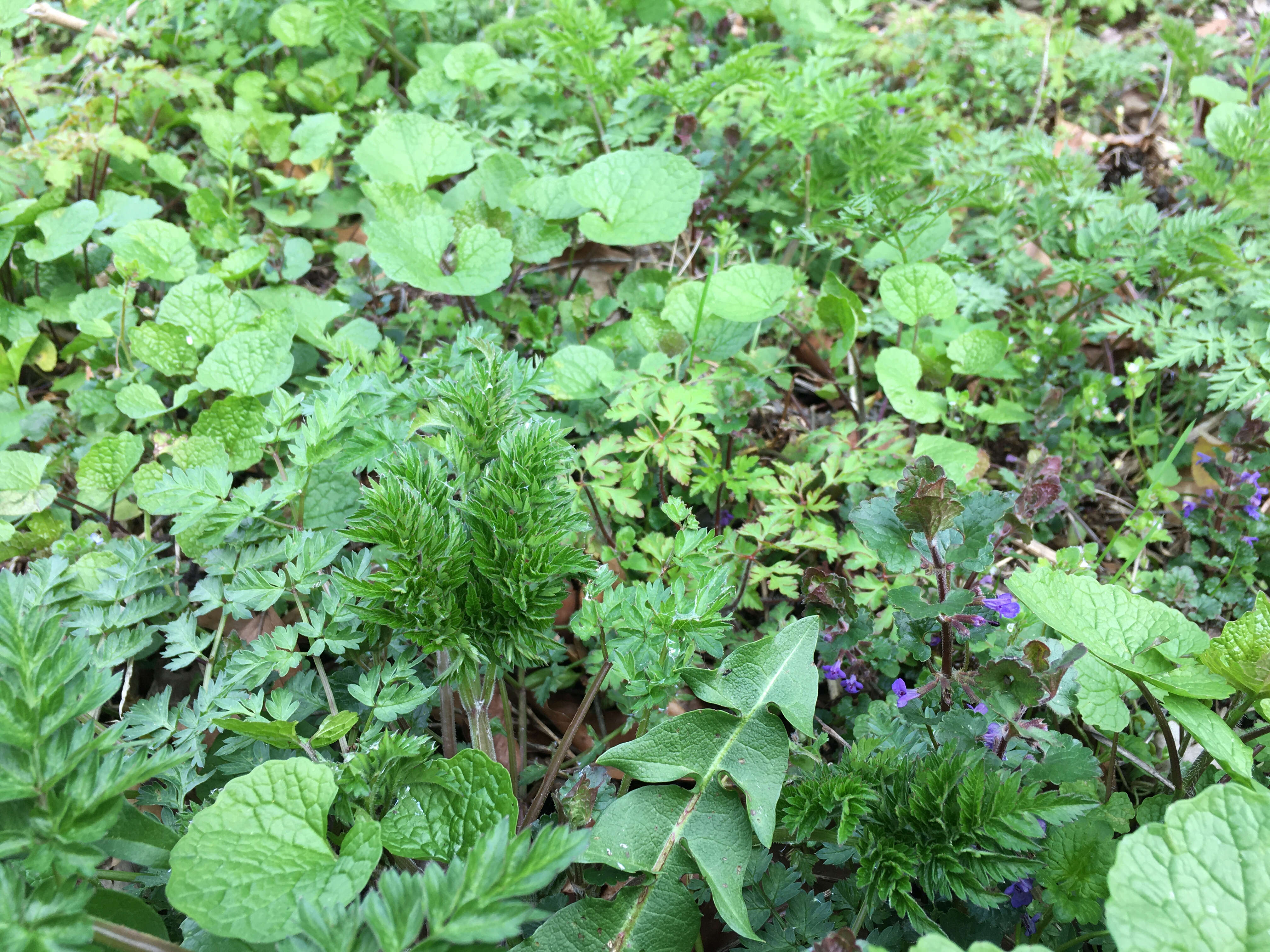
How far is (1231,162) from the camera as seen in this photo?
331cm

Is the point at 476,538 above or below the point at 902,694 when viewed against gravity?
above

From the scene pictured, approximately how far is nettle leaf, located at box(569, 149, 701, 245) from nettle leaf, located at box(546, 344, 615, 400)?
1.40ft

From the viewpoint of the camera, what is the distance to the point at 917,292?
2.32m

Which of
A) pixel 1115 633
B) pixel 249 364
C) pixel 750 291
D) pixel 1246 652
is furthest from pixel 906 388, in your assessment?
pixel 249 364

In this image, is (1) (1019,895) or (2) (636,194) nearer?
(1) (1019,895)

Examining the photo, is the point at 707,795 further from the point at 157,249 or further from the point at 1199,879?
the point at 157,249

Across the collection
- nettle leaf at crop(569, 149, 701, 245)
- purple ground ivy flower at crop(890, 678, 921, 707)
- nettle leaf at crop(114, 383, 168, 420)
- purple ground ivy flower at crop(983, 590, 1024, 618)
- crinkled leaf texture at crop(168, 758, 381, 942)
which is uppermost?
nettle leaf at crop(569, 149, 701, 245)

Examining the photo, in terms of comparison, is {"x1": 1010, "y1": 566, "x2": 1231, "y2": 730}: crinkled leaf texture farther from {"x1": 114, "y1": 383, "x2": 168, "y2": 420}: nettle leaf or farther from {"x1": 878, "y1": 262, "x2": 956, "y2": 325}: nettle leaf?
{"x1": 114, "y1": 383, "x2": 168, "y2": 420}: nettle leaf

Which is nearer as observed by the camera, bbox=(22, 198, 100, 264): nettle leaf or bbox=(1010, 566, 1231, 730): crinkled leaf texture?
bbox=(1010, 566, 1231, 730): crinkled leaf texture

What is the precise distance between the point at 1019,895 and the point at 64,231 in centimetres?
310

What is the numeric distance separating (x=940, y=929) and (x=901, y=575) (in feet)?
2.63

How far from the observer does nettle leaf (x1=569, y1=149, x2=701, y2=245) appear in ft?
8.08

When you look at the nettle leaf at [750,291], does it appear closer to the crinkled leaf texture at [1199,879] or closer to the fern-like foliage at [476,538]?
the fern-like foliage at [476,538]

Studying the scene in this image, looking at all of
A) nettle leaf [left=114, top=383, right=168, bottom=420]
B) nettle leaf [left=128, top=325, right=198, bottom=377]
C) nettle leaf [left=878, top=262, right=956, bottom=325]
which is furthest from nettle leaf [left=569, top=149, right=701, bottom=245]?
nettle leaf [left=114, top=383, right=168, bottom=420]
